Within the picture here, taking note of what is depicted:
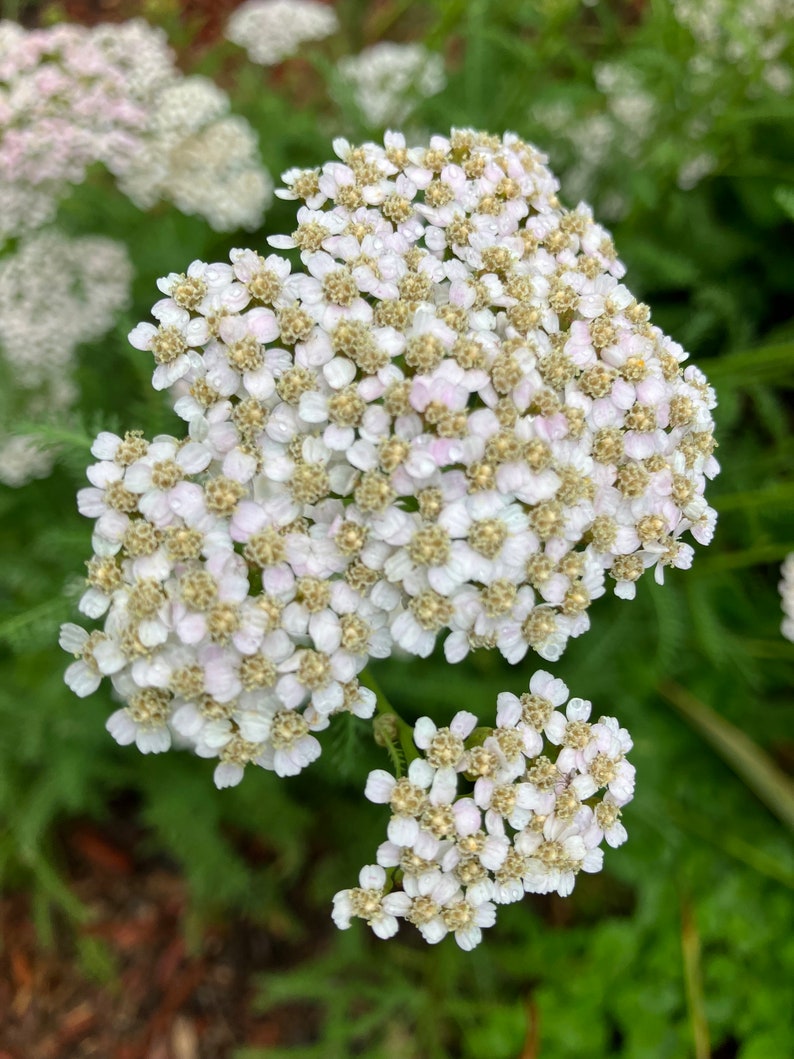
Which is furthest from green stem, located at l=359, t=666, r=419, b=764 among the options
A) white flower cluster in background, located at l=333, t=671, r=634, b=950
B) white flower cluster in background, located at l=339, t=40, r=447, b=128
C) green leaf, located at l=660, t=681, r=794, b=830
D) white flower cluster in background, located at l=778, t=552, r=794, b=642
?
white flower cluster in background, located at l=339, t=40, r=447, b=128

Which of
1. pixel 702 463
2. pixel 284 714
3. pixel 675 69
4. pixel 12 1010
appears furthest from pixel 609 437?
pixel 12 1010

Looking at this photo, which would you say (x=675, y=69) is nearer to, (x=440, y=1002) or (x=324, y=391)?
(x=324, y=391)

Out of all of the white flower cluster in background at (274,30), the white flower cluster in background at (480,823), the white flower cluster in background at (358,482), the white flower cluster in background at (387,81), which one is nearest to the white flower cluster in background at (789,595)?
the white flower cluster in background at (358,482)

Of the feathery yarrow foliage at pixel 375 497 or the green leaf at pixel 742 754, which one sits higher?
the feathery yarrow foliage at pixel 375 497

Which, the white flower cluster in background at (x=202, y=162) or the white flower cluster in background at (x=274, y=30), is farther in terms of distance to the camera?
the white flower cluster in background at (x=274, y=30)

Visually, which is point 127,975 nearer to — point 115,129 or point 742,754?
point 742,754

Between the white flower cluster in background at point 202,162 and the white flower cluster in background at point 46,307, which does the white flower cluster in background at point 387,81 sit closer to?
the white flower cluster in background at point 202,162

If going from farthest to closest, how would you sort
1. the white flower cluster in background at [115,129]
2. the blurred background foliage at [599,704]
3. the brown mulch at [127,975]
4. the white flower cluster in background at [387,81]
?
the brown mulch at [127,975] < the white flower cluster in background at [387,81] < the blurred background foliage at [599,704] < the white flower cluster in background at [115,129]
